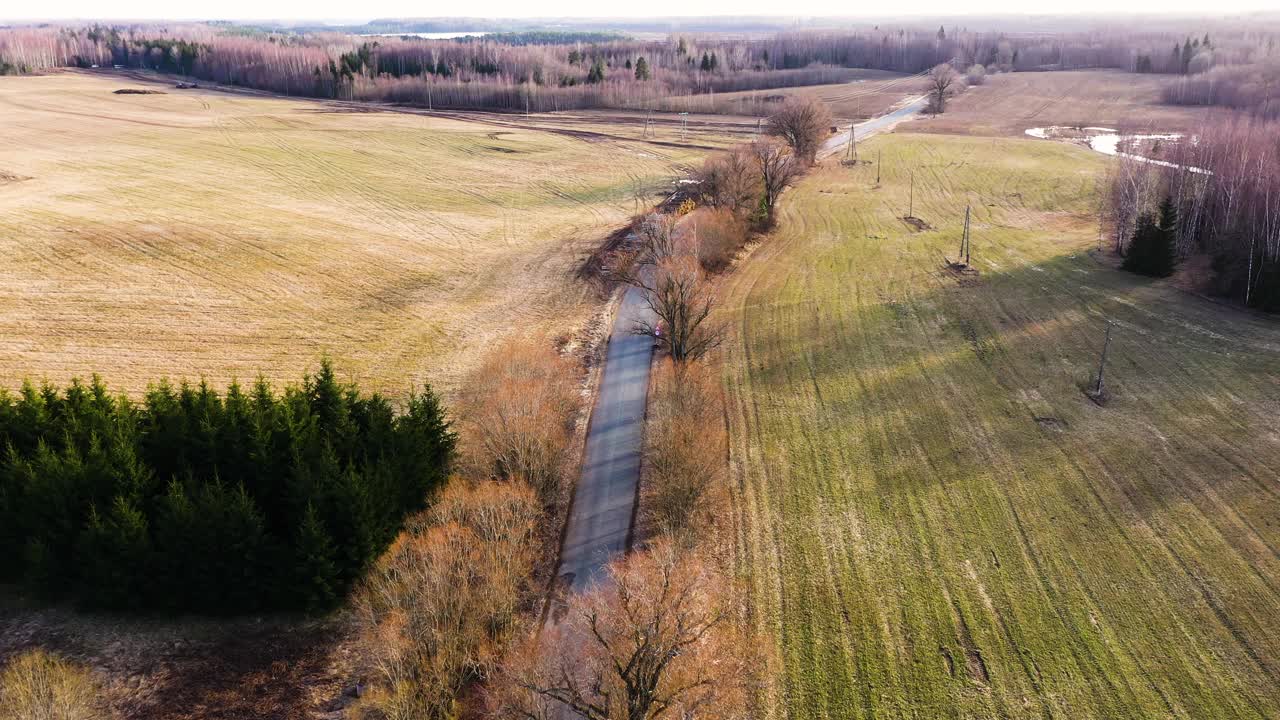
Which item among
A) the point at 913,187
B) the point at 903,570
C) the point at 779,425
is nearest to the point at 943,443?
the point at 779,425

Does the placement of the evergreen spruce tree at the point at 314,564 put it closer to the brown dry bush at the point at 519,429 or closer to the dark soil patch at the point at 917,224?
the brown dry bush at the point at 519,429

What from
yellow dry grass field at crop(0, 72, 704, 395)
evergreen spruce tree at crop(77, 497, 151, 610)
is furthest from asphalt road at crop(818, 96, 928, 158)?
evergreen spruce tree at crop(77, 497, 151, 610)

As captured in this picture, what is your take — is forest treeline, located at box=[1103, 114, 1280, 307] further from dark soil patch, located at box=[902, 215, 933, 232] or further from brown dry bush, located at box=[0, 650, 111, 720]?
brown dry bush, located at box=[0, 650, 111, 720]

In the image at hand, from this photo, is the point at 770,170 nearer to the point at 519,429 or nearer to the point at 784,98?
the point at 519,429

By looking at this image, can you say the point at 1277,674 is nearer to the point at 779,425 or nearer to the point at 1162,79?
the point at 779,425

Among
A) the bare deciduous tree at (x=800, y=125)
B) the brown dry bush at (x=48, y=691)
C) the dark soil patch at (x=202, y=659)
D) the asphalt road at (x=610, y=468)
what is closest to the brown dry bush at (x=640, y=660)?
the asphalt road at (x=610, y=468)

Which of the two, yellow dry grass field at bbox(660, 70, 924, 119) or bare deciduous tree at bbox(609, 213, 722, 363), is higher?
yellow dry grass field at bbox(660, 70, 924, 119)
